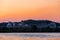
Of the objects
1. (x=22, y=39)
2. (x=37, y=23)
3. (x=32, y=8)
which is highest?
(x=32, y=8)

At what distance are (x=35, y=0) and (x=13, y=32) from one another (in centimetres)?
60

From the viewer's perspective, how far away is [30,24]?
11.8 ft

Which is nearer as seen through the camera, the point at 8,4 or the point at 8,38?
the point at 8,38

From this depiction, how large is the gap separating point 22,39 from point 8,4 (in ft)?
2.75

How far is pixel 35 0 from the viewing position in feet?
12.1

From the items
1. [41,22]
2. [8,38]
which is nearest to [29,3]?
[41,22]

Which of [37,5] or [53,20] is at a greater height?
[37,5]

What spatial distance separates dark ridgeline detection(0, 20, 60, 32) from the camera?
11.7ft

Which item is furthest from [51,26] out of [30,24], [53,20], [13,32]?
[13,32]

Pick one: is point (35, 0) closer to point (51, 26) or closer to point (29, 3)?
point (29, 3)

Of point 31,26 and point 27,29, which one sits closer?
point 31,26

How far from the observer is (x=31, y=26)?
359 cm

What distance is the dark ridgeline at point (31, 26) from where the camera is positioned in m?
3.58

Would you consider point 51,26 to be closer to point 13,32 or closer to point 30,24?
point 30,24
